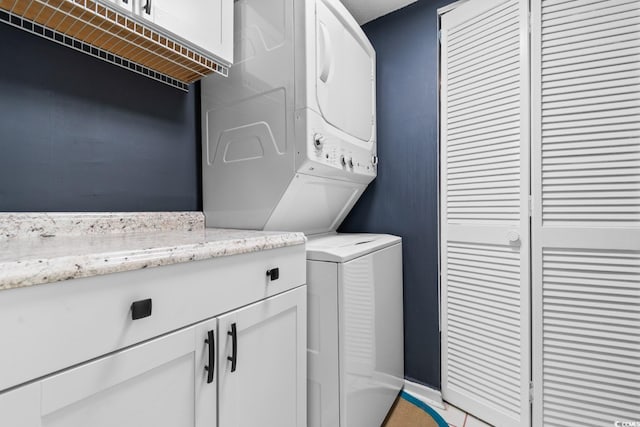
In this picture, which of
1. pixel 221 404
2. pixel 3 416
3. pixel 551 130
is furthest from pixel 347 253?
pixel 551 130

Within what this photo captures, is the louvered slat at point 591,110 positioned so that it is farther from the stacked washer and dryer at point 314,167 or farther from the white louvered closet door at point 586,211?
the stacked washer and dryer at point 314,167

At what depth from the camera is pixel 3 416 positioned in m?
0.51

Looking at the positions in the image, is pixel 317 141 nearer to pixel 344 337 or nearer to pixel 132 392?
pixel 344 337

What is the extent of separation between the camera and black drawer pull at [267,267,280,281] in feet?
3.49

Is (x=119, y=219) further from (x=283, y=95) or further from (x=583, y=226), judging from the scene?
(x=583, y=226)

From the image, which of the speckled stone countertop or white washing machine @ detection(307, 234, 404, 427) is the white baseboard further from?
the speckled stone countertop

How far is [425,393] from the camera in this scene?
1949mm

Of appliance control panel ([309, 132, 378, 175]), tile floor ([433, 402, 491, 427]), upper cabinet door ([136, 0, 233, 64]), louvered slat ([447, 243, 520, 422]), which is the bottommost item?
tile floor ([433, 402, 491, 427])

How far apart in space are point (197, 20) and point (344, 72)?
2.61 ft

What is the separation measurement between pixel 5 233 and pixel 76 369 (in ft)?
2.39

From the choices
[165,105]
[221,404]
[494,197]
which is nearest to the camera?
[221,404]

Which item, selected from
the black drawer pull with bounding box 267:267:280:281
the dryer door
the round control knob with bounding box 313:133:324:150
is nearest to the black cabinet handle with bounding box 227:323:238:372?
the black drawer pull with bounding box 267:267:280:281

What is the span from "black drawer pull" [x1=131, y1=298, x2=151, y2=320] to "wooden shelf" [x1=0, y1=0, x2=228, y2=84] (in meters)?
0.96

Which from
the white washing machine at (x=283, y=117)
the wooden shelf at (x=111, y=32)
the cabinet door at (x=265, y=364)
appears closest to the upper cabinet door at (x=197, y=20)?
the wooden shelf at (x=111, y=32)
